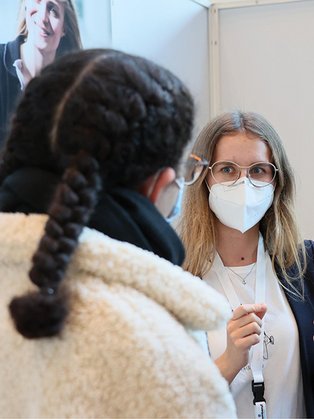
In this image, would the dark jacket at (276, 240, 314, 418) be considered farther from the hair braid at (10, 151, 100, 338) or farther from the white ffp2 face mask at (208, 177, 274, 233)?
the hair braid at (10, 151, 100, 338)

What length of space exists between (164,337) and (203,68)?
2195 millimetres

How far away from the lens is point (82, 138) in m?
0.68

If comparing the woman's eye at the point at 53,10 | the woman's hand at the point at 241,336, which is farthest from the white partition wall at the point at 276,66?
the woman's hand at the point at 241,336

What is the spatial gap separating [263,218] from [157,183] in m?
0.98

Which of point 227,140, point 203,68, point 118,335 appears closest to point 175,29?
point 203,68

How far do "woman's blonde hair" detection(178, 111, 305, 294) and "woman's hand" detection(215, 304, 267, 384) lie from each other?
12.0 inches

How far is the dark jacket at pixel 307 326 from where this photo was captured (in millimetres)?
1455

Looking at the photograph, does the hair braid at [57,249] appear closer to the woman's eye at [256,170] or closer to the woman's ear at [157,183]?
the woman's ear at [157,183]

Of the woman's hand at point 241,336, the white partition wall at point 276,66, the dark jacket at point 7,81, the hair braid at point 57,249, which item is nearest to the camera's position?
the hair braid at point 57,249

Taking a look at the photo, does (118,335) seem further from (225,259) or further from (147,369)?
(225,259)

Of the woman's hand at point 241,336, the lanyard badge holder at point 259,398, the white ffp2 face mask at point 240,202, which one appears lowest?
the lanyard badge holder at point 259,398

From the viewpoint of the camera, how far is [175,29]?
2.53 meters

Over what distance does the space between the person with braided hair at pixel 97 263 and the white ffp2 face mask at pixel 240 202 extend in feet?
2.78

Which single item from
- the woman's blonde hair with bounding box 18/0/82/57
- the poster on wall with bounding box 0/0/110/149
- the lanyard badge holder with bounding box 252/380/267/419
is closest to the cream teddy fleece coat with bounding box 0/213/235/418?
the lanyard badge holder with bounding box 252/380/267/419
